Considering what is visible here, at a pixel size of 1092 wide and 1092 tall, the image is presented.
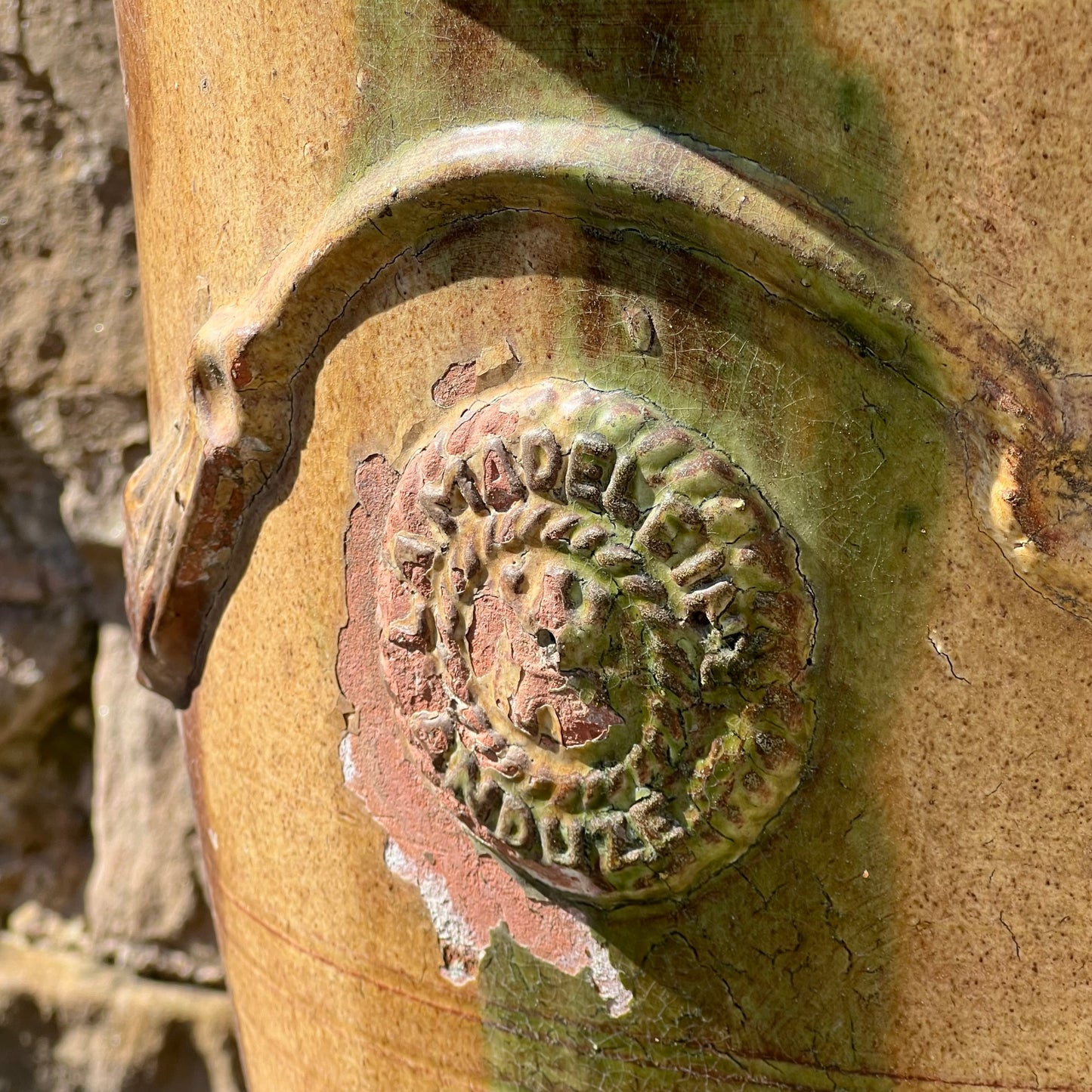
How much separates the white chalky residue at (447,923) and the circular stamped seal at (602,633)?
0.27ft

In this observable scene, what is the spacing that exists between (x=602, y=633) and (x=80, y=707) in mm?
1211

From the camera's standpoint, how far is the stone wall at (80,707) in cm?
154

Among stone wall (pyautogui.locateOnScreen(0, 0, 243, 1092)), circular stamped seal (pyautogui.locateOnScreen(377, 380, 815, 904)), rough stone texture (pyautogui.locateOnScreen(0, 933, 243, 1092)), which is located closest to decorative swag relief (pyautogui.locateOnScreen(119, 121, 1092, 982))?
circular stamped seal (pyautogui.locateOnScreen(377, 380, 815, 904))

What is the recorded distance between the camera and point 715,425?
0.74 m

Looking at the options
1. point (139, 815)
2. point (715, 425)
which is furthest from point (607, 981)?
point (139, 815)

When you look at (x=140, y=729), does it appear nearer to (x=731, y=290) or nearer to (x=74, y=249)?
(x=74, y=249)

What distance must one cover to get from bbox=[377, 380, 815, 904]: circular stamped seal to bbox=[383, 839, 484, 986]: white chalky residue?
0.27 feet

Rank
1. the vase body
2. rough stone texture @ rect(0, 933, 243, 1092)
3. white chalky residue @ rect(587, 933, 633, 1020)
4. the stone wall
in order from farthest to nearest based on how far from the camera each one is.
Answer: rough stone texture @ rect(0, 933, 243, 1092) → the stone wall → white chalky residue @ rect(587, 933, 633, 1020) → the vase body

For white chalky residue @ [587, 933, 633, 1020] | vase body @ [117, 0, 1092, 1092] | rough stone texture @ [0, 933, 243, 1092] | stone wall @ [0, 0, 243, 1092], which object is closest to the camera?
vase body @ [117, 0, 1092, 1092]

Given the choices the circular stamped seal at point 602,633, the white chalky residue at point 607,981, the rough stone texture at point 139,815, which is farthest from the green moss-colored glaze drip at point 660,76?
the rough stone texture at point 139,815

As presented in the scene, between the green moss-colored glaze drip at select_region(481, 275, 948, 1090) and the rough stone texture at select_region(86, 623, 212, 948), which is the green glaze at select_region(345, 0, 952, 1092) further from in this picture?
the rough stone texture at select_region(86, 623, 212, 948)

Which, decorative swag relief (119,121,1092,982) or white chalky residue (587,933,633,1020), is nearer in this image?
decorative swag relief (119,121,1092,982)

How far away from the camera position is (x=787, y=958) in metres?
0.79

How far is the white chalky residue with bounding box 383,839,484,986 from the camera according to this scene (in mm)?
887
